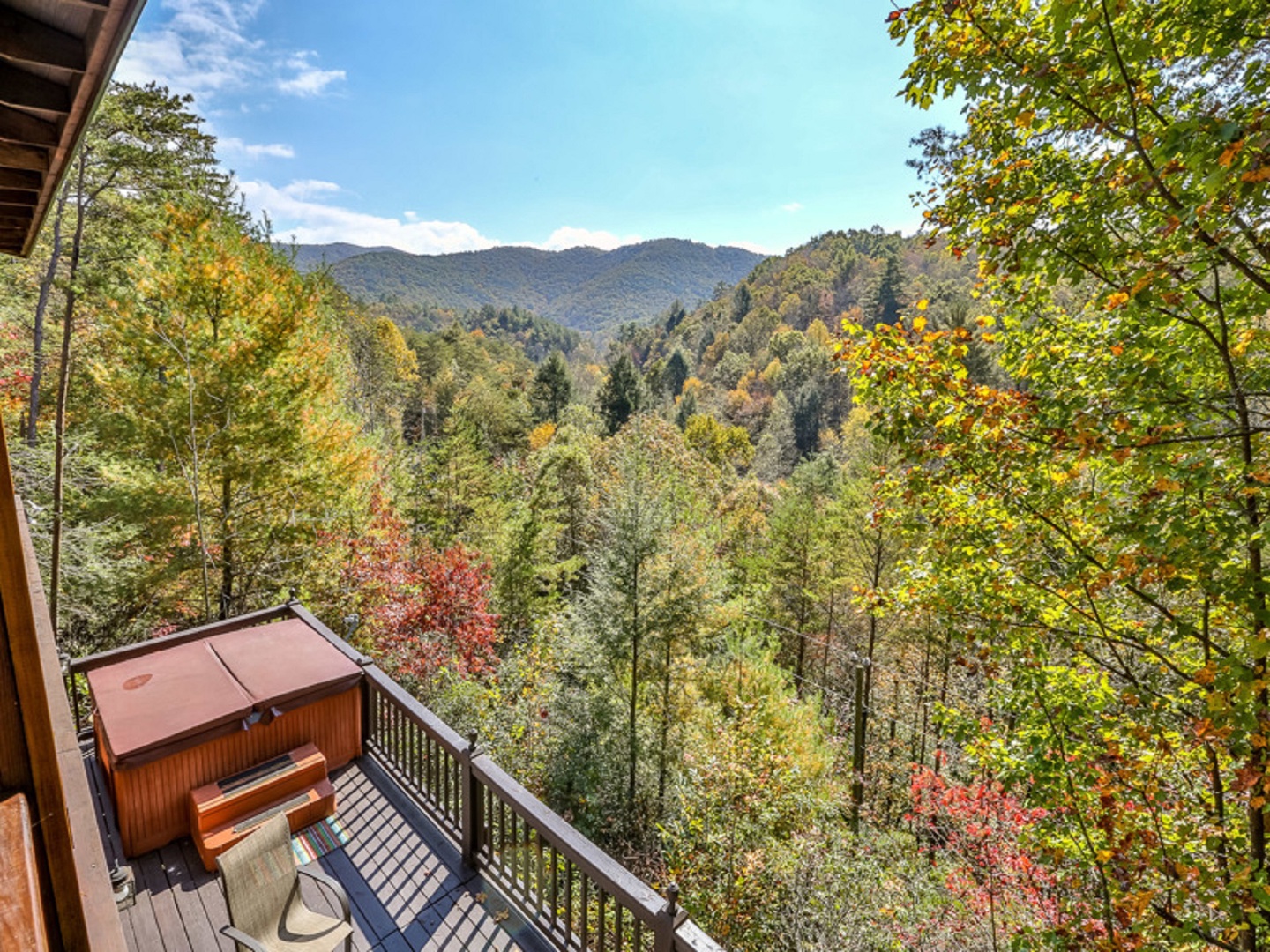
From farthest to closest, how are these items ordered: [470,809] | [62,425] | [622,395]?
[622,395]
[62,425]
[470,809]

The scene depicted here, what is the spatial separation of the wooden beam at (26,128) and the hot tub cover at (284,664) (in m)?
3.89

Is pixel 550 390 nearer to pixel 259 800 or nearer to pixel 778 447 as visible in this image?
pixel 778 447

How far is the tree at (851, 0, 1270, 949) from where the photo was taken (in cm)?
251

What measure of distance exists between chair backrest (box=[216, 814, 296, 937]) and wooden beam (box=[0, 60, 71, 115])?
3200 millimetres

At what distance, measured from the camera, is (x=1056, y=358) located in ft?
12.2

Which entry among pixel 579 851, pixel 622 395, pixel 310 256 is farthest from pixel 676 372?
pixel 579 851

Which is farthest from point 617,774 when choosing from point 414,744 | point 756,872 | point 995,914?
point 414,744

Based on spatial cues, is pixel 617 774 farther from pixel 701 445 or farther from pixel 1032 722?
pixel 701 445

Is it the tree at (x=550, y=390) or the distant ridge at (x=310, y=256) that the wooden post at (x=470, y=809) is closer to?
the distant ridge at (x=310, y=256)

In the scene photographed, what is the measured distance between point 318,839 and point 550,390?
30.4 meters

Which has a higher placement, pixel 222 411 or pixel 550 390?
pixel 222 411

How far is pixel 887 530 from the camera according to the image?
4.84 metres

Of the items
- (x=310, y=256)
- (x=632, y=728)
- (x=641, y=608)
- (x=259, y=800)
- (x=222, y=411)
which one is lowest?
(x=632, y=728)

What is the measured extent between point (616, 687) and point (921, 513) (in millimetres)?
8428
